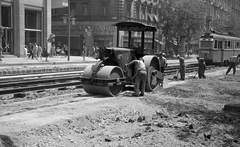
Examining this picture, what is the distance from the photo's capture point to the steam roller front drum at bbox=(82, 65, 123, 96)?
10797 mm

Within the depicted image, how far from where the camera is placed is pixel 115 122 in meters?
8.19

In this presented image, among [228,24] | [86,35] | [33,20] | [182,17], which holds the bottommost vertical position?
[86,35]

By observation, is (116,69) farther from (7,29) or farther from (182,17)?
(182,17)

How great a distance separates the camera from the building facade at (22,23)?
30.8m

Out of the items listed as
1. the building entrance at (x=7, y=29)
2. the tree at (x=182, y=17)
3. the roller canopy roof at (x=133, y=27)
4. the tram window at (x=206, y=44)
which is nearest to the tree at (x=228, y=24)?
the tree at (x=182, y=17)

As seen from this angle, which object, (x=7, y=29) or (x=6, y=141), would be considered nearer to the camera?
(x=6, y=141)

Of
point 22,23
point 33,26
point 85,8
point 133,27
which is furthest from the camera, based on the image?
point 85,8

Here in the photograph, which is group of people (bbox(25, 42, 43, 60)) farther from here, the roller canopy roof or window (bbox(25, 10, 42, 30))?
the roller canopy roof

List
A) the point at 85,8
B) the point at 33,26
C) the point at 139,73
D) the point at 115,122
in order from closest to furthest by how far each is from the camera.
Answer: the point at 115,122 < the point at 139,73 < the point at 33,26 < the point at 85,8

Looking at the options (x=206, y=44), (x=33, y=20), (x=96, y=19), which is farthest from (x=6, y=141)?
(x=96, y=19)

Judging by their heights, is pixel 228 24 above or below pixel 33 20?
above

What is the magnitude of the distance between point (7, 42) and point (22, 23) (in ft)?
8.27

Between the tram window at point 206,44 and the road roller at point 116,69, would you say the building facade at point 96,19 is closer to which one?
the tram window at point 206,44

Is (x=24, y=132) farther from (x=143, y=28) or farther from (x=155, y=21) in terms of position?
(x=155, y=21)
